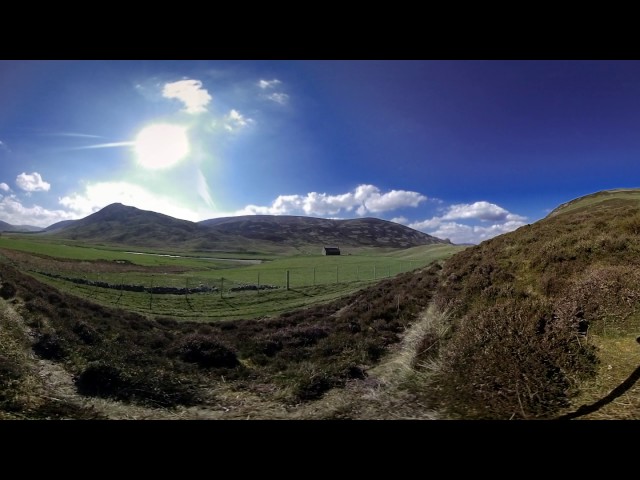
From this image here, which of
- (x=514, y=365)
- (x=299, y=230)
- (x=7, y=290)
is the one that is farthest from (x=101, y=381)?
(x=299, y=230)

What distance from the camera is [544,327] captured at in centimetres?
602

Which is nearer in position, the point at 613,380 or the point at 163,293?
the point at 613,380

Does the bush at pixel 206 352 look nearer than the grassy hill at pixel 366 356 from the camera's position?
No

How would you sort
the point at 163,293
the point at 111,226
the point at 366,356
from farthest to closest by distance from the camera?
the point at 111,226 < the point at 163,293 < the point at 366,356

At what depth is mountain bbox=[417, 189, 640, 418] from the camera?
4.74 m

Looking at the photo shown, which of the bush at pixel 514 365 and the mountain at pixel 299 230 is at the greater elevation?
the mountain at pixel 299 230

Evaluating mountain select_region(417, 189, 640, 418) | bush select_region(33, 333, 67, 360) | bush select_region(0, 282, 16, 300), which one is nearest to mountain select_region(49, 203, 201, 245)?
bush select_region(0, 282, 16, 300)

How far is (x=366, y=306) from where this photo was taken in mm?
10594

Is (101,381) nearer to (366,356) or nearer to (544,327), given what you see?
(366,356)

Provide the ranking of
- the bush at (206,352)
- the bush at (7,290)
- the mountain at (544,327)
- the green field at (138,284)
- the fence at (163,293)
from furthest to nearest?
1. the fence at (163,293)
2. the green field at (138,284)
3. the bush at (206,352)
4. the bush at (7,290)
5. the mountain at (544,327)

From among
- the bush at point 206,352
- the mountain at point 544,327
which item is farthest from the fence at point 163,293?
the mountain at point 544,327

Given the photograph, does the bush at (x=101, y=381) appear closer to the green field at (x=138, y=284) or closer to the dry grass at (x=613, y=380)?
the green field at (x=138, y=284)

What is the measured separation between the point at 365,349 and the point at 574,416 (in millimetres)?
4090

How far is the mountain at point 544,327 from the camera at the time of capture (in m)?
4.74
